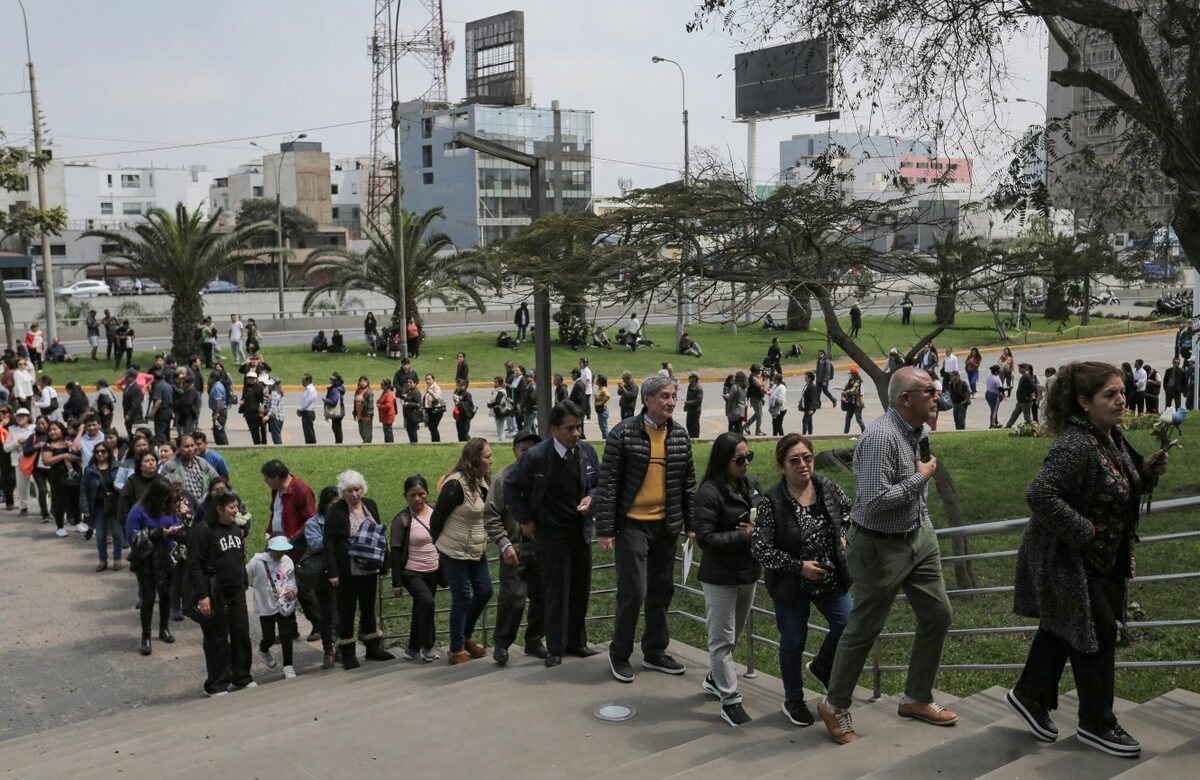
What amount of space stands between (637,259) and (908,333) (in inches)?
1323

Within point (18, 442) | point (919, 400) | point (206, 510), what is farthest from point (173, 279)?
point (919, 400)

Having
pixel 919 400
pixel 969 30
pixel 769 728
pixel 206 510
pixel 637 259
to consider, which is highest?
pixel 969 30

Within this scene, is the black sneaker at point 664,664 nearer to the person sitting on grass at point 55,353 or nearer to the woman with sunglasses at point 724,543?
the woman with sunglasses at point 724,543

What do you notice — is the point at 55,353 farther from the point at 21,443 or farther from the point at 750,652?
the point at 750,652

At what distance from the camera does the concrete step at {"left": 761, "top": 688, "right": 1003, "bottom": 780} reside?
17.2 feet

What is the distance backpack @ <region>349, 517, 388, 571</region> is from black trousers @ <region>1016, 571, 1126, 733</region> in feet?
16.5

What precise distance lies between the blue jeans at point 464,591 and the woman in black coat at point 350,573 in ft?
2.88

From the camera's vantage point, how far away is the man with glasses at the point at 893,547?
209 inches

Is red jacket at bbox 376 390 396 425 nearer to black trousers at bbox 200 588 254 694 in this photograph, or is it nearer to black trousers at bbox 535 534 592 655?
black trousers at bbox 200 588 254 694

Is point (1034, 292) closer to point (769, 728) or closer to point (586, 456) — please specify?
point (586, 456)

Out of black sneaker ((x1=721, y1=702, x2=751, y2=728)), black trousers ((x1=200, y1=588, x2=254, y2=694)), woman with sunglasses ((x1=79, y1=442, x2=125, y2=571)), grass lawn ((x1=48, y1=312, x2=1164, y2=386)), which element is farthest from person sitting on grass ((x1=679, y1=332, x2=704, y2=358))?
black sneaker ((x1=721, y1=702, x2=751, y2=728))

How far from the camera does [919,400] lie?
5.32 metres

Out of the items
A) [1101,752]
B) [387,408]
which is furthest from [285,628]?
[387,408]

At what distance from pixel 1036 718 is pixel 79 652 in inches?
331
